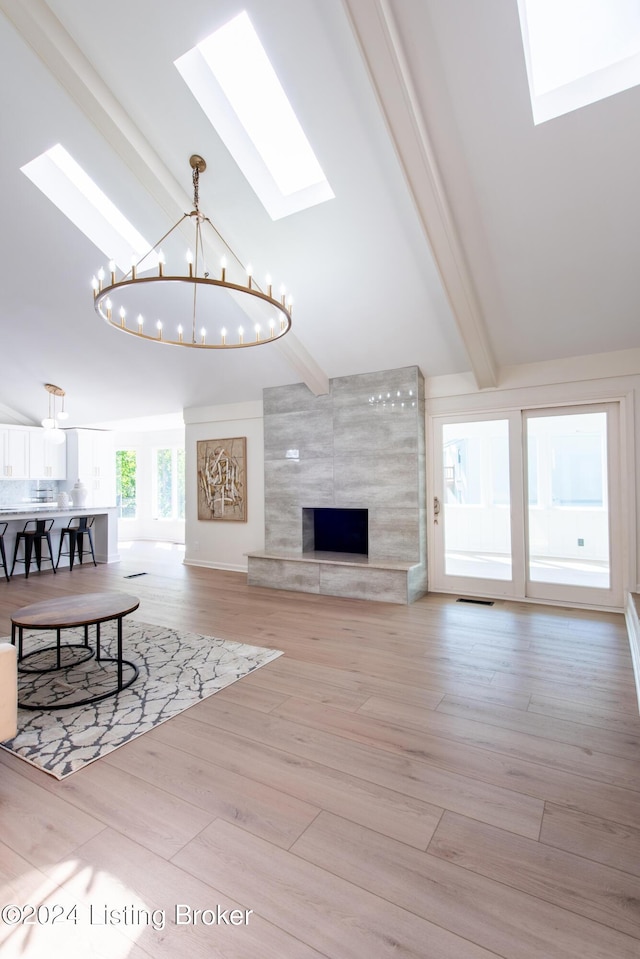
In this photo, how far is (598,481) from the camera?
482 centimetres

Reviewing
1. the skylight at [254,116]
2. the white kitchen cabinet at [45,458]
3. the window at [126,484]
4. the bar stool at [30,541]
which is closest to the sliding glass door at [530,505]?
the skylight at [254,116]

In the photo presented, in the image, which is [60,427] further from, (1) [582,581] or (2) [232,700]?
(1) [582,581]

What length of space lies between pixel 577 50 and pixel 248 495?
591 centimetres

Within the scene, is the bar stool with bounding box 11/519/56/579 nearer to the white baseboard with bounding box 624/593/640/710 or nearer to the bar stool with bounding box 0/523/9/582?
the bar stool with bounding box 0/523/9/582

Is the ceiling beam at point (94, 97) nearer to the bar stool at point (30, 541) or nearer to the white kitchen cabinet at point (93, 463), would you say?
the bar stool at point (30, 541)

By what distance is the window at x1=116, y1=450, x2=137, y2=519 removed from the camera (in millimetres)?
11453

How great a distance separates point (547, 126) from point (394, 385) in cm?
288

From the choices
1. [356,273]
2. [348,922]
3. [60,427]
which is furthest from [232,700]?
[60,427]

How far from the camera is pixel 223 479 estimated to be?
7465 mm

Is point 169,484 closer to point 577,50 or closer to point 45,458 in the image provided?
point 45,458

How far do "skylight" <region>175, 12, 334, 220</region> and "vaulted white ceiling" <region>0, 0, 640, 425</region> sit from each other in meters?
0.12

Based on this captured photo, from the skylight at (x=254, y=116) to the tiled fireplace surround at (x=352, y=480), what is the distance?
2303 mm

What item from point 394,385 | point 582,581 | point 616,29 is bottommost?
point 582,581

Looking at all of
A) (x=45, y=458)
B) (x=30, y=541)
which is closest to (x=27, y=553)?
(x=30, y=541)
